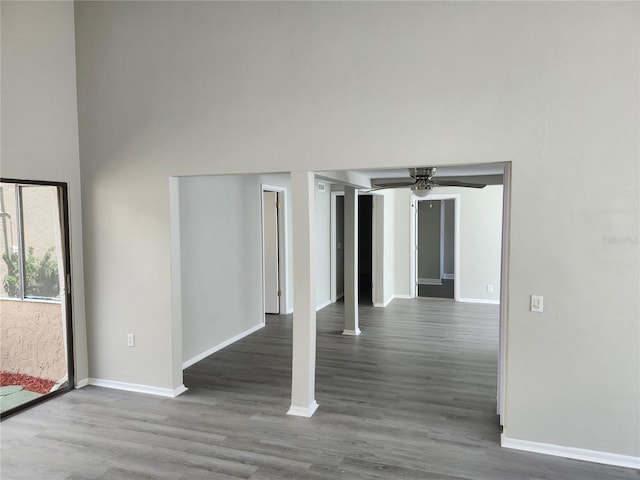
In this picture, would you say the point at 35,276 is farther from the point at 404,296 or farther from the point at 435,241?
the point at 435,241

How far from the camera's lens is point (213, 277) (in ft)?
17.7

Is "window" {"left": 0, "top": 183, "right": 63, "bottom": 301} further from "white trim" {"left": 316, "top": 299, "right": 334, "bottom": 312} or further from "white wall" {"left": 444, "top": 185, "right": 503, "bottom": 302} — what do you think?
"white wall" {"left": 444, "top": 185, "right": 503, "bottom": 302}

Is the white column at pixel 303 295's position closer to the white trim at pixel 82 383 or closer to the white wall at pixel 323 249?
the white trim at pixel 82 383

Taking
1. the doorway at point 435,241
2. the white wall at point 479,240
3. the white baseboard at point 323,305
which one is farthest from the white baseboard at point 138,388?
the doorway at point 435,241

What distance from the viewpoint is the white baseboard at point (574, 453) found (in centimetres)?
293

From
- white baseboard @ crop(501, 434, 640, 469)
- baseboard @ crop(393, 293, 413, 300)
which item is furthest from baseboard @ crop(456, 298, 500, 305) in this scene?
white baseboard @ crop(501, 434, 640, 469)

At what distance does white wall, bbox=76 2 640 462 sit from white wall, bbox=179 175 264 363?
30.9 inches

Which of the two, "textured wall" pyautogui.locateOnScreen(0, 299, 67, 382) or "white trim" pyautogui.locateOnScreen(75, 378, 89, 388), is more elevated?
"textured wall" pyautogui.locateOnScreen(0, 299, 67, 382)

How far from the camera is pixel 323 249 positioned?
8.07 meters

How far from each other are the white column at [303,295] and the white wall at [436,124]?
260mm

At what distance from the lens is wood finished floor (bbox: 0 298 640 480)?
2.90 metres

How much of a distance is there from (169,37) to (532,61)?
9.71ft

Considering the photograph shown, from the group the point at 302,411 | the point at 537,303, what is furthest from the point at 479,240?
the point at 302,411

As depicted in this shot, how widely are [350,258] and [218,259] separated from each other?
1820mm
